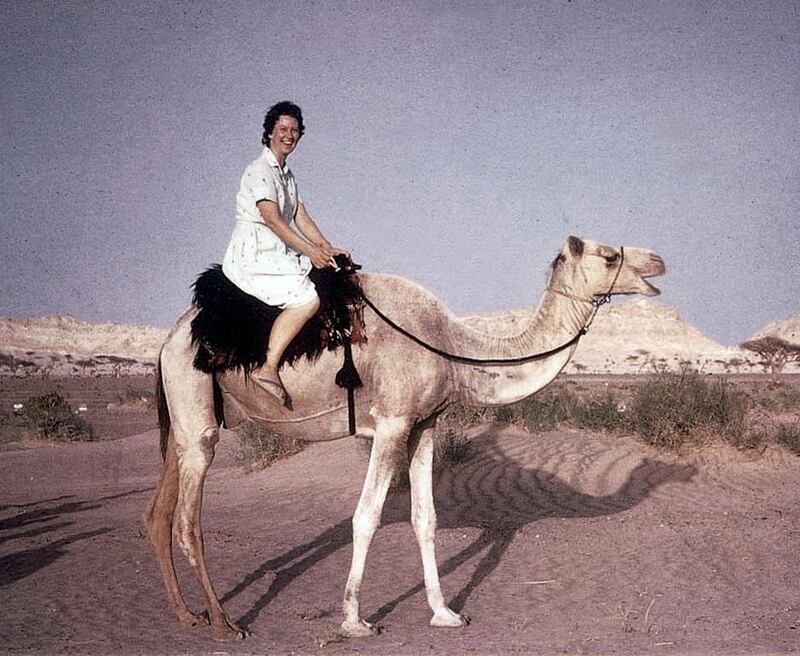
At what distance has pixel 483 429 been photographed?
20.2 meters

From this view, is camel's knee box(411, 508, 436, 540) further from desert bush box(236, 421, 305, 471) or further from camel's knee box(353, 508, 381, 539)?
desert bush box(236, 421, 305, 471)

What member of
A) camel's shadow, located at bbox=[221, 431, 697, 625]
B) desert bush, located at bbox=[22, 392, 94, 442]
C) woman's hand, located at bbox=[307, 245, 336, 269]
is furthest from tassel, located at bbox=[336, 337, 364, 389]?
desert bush, located at bbox=[22, 392, 94, 442]

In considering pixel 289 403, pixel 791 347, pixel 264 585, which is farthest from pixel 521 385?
pixel 791 347

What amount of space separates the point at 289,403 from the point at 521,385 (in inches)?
76.7

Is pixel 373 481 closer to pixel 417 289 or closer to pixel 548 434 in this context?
pixel 417 289

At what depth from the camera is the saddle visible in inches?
273

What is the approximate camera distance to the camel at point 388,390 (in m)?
6.96

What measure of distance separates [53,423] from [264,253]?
2048 centimetres

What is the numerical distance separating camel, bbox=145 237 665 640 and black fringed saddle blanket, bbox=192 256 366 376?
0.37 ft

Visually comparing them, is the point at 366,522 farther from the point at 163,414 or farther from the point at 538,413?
the point at 538,413

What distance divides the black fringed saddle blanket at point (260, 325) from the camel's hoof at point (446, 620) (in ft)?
7.87

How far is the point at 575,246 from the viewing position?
7.40 m

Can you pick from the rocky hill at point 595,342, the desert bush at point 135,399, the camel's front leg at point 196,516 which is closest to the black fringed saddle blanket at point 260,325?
the camel's front leg at point 196,516

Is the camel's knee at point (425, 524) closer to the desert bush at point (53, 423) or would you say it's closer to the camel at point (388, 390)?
the camel at point (388, 390)
